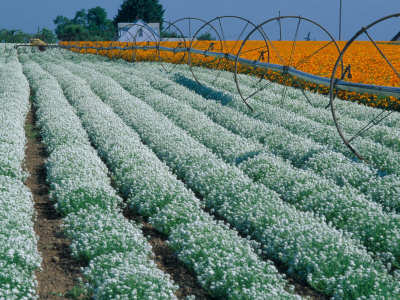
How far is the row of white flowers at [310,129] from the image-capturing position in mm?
9016

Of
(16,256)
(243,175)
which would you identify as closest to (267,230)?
(243,175)

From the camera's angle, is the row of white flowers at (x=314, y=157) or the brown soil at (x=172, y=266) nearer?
the brown soil at (x=172, y=266)

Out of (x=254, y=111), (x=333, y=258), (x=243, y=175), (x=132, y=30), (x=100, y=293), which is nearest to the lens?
(x=100, y=293)

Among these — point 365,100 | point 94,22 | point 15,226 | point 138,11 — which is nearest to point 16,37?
point 138,11

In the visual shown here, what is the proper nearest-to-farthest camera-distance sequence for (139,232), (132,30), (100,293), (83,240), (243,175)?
(100,293) < (83,240) < (139,232) < (243,175) < (132,30)

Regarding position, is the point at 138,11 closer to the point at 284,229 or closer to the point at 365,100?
the point at 365,100

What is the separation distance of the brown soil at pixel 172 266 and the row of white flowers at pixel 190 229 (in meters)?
0.12

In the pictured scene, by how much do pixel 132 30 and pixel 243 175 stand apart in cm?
8576

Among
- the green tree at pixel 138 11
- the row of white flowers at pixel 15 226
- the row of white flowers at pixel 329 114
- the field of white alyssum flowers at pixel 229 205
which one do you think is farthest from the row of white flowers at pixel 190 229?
the green tree at pixel 138 11

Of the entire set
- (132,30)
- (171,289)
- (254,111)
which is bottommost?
(171,289)

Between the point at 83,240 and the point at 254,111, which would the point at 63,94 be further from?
the point at 83,240

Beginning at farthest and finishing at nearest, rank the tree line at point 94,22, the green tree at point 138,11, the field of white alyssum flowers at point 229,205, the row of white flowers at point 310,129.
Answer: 1. the green tree at point 138,11
2. the tree line at point 94,22
3. the row of white flowers at point 310,129
4. the field of white alyssum flowers at point 229,205

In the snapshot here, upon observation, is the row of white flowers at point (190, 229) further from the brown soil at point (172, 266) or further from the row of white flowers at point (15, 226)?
the row of white flowers at point (15, 226)

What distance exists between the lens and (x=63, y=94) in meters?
18.7
